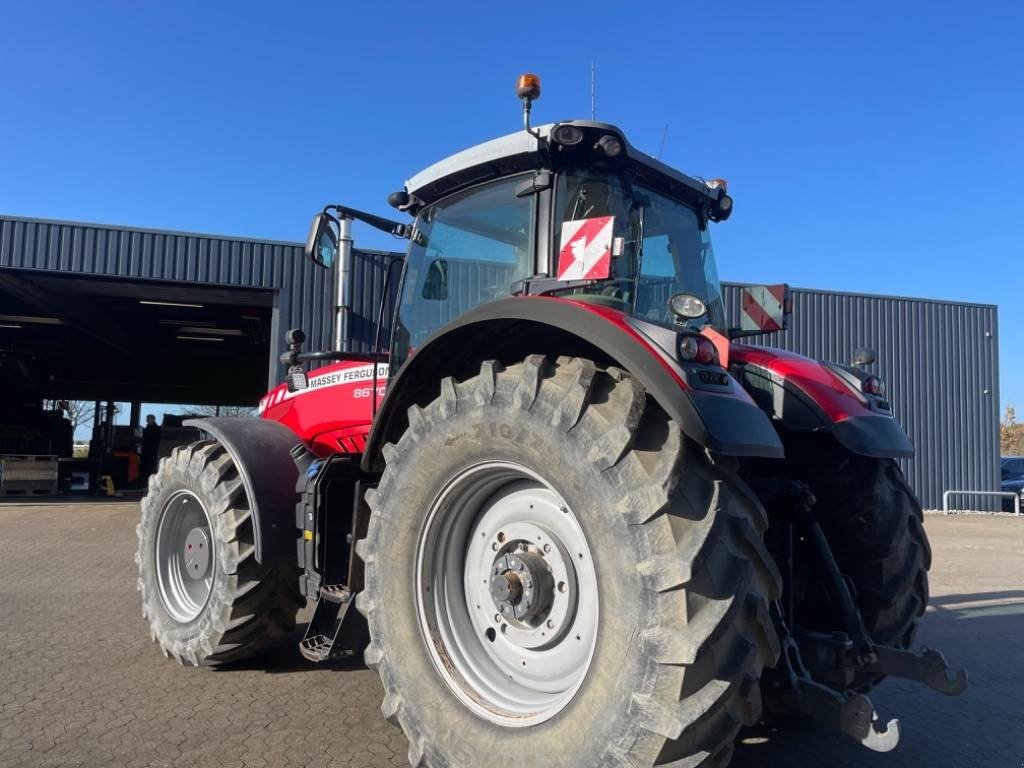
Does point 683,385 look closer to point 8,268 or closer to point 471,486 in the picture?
point 471,486

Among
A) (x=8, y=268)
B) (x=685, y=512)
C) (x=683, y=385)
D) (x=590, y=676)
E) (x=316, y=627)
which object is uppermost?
(x=8, y=268)

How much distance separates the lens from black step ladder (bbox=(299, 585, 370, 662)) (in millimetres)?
3652

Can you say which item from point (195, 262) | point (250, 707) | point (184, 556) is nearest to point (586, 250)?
point (250, 707)

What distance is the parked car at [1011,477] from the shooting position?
20.5 metres

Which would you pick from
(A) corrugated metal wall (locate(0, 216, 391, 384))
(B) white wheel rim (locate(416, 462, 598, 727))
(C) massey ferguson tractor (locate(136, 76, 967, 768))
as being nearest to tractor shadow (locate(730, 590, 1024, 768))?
(C) massey ferguson tractor (locate(136, 76, 967, 768))

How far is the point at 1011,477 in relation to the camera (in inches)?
869

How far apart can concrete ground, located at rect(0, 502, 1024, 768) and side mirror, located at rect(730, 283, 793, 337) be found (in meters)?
1.95

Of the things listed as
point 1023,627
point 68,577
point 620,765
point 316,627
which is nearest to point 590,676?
point 620,765

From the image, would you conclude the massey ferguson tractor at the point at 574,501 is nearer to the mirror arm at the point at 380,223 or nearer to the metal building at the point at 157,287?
the mirror arm at the point at 380,223

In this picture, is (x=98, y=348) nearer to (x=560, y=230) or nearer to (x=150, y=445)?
(x=150, y=445)

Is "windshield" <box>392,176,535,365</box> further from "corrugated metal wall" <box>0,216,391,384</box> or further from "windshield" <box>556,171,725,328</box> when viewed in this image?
"corrugated metal wall" <box>0,216,391,384</box>

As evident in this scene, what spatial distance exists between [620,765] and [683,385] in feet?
3.54

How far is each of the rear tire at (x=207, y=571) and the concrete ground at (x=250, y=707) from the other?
8.1 inches

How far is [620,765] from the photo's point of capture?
2145mm
